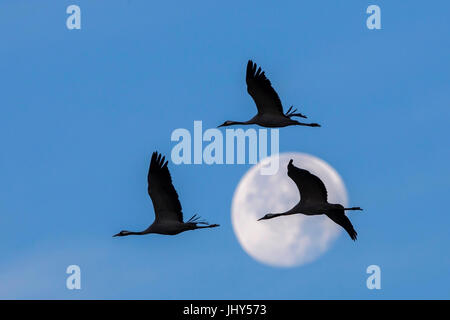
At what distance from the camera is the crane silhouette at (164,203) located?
4775cm

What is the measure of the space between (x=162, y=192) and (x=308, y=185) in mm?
5713

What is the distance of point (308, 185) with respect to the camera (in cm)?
4731

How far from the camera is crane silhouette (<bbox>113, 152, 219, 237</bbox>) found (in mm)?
47750

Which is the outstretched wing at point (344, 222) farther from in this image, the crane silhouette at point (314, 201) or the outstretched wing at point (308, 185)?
the outstretched wing at point (308, 185)

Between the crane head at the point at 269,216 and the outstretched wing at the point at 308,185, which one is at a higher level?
the outstretched wing at the point at 308,185

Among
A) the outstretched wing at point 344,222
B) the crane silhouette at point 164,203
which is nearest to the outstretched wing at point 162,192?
the crane silhouette at point 164,203

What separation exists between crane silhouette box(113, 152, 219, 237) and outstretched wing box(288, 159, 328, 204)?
13.8ft

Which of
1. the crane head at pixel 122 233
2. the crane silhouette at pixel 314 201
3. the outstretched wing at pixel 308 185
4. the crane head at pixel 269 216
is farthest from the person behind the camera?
the crane head at pixel 122 233

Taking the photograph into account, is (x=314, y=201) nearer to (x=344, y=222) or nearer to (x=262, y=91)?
(x=344, y=222)

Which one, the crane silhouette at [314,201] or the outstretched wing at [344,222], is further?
the outstretched wing at [344,222]

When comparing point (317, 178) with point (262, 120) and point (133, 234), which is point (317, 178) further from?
point (133, 234)

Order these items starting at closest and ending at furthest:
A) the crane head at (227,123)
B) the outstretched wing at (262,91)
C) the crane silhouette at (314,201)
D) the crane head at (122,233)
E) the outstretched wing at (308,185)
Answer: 1. the outstretched wing at (308,185)
2. the crane silhouette at (314,201)
3. the outstretched wing at (262,91)
4. the crane head at (122,233)
5. the crane head at (227,123)

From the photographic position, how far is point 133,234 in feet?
172
